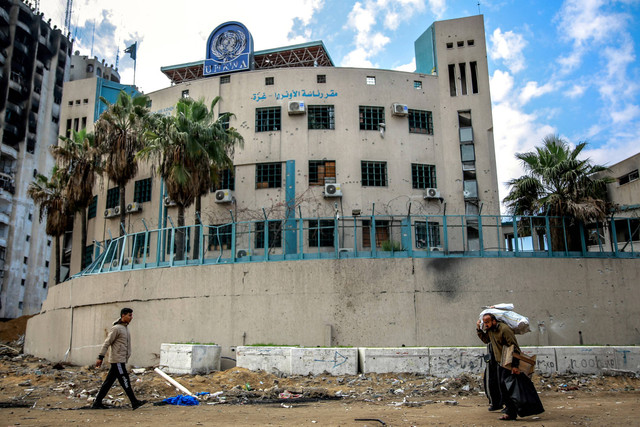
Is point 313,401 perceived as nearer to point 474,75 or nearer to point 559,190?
point 559,190

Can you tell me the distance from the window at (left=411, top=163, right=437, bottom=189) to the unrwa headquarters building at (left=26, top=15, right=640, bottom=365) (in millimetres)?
61

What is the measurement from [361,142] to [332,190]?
10.1 ft

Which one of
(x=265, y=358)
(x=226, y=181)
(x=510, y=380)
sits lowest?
(x=265, y=358)

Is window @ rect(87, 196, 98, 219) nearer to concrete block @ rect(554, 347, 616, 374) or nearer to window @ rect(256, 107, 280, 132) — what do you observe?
window @ rect(256, 107, 280, 132)

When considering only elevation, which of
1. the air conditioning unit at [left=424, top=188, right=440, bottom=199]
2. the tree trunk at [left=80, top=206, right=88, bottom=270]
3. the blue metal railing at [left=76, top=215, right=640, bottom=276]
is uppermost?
the air conditioning unit at [left=424, top=188, right=440, bottom=199]

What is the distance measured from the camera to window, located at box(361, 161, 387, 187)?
25.4 meters

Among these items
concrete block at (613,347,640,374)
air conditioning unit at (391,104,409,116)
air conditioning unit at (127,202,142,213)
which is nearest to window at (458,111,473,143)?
air conditioning unit at (391,104,409,116)

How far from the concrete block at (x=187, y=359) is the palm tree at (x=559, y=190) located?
12.1m

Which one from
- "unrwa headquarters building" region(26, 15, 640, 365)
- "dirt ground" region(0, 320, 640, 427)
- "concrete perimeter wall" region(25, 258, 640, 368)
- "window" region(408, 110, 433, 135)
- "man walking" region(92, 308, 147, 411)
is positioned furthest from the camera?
"window" region(408, 110, 433, 135)

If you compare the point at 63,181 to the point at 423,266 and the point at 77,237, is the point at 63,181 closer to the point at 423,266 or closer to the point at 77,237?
the point at 77,237

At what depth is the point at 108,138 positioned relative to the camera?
25156 millimetres

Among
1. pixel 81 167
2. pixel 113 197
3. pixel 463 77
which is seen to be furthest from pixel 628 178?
pixel 81 167

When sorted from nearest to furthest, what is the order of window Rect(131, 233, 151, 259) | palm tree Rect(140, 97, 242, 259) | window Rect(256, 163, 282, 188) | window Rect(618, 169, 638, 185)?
window Rect(131, 233, 151, 259)
palm tree Rect(140, 97, 242, 259)
window Rect(256, 163, 282, 188)
window Rect(618, 169, 638, 185)

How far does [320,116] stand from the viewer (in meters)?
26.2
